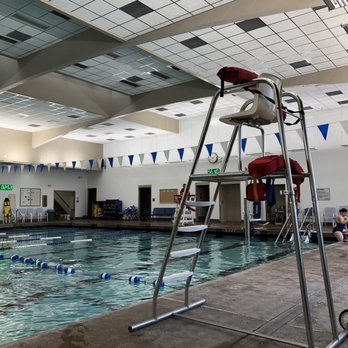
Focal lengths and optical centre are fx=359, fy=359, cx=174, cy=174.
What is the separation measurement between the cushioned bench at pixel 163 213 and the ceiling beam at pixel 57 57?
10.1 m

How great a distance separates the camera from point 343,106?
1374cm

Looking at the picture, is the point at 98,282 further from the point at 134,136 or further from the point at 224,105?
the point at 134,136

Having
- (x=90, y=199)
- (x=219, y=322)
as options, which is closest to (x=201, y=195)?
(x=90, y=199)

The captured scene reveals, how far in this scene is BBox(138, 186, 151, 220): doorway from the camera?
20047 mm

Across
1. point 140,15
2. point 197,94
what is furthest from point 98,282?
point 197,94

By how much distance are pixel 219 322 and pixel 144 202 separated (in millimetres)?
17953

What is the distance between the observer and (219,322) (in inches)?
103

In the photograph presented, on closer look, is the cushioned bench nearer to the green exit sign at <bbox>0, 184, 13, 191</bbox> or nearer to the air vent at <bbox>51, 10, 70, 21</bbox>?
the green exit sign at <bbox>0, 184, 13, 191</bbox>

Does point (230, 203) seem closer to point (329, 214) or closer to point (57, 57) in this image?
point (329, 214)

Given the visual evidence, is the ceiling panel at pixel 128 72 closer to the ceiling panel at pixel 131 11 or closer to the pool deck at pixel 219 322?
the ceiling panel at pixel 131 11

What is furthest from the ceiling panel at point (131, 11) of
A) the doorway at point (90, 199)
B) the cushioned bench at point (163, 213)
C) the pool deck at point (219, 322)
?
the doorway at point (90, 199)

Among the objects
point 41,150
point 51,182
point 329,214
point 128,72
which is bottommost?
point 329,214

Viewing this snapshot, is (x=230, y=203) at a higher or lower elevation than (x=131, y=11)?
lower

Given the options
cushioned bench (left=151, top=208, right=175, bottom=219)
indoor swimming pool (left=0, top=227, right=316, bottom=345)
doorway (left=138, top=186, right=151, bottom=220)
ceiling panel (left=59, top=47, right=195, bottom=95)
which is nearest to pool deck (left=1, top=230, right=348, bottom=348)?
indoor swimming pool (left=0, top=227, right=316, bottom=345)
